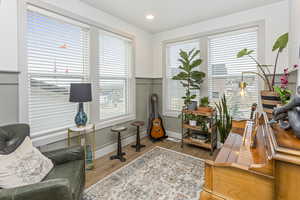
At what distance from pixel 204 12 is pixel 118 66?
1998mm

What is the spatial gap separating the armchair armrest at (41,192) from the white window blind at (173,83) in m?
3.02

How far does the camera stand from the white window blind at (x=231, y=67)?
2.80 metres

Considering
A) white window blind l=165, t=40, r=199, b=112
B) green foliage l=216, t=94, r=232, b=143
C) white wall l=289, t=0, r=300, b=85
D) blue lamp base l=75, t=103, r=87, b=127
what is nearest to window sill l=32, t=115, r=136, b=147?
blue lamp base l=75, t=103, r=87, b=127

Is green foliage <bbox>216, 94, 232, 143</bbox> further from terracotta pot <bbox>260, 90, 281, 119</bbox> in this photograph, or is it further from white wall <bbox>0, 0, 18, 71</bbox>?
white wall <bbox>0, 0, 18, 71</bbox>

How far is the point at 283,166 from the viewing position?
642 millimetres

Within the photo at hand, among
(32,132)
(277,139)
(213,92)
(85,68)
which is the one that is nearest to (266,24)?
(213,92)

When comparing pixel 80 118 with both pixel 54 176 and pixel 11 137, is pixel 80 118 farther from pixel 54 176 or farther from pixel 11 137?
pixel 54 176

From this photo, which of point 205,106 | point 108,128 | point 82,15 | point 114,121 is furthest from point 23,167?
point 205,106

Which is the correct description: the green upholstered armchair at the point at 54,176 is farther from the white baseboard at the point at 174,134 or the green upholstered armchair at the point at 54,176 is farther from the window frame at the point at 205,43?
the window frame at the point at 205,43

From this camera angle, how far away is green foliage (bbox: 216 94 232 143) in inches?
110

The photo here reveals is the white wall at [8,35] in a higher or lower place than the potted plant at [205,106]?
higher

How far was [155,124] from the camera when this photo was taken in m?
3.68

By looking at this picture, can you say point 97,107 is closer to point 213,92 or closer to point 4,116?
A: point 4,116

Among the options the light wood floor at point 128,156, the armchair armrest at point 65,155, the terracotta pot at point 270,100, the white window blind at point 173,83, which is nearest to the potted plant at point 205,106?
the white window blind at point 173,83
